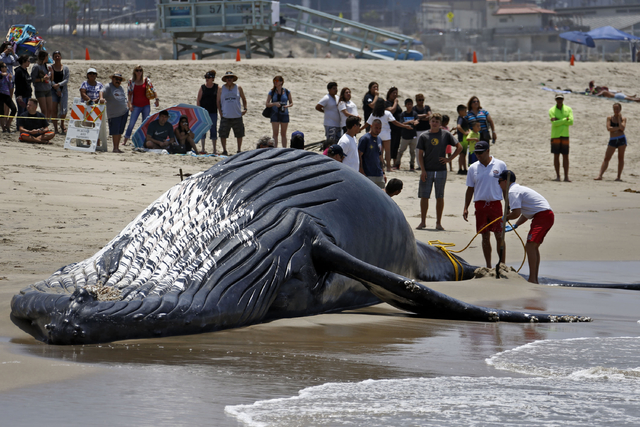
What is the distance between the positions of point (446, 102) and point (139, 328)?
70.8 feet

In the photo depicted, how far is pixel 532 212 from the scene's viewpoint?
8.33 metres

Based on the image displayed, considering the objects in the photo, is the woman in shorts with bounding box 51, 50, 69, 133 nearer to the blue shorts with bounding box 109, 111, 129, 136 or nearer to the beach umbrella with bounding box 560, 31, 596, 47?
the blue shorts with bounding box 109, 111, 129, 136

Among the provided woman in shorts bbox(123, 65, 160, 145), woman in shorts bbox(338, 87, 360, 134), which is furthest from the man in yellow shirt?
woman in shorts bbox(123, 65, 160, 145)

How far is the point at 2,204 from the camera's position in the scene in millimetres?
9922

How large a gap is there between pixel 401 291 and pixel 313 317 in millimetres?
628

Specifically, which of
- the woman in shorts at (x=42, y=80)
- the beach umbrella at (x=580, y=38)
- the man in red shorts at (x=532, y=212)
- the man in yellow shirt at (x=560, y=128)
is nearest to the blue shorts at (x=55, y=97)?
the woman in shorts at (x=42, y=80)

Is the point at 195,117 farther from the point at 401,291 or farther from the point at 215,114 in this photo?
the point at 401,291

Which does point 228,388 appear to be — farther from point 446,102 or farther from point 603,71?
point 603,71

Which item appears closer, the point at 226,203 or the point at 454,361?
the point at 454,361

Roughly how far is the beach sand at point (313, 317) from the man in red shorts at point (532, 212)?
0.74 m

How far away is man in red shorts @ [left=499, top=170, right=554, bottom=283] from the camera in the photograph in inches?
320

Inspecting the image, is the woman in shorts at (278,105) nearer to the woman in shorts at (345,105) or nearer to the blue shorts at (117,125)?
the woman in shorts at (345,105)

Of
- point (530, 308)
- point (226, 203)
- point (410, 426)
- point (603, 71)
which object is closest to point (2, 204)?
point (226, 203)

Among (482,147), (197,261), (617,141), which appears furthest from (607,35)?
(197,261)
